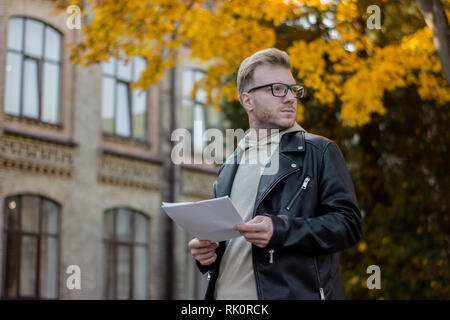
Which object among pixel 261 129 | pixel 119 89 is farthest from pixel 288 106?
pixel 119 89

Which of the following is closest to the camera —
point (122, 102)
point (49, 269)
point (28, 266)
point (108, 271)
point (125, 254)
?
point (28, 266)

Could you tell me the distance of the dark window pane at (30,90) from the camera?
17.7 meters

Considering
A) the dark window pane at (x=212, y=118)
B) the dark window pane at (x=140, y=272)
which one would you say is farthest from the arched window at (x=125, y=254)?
the dark window pane at (x=212, y=118)

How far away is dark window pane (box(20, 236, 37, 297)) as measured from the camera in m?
17.1

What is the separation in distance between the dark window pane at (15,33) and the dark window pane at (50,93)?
893 mm

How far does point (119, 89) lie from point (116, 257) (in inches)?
168

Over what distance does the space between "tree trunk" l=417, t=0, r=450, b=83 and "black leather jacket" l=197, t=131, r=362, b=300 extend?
3.77m

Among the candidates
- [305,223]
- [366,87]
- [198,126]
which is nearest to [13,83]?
[198,126]

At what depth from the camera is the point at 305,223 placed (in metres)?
3.58

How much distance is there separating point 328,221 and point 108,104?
55.4ft

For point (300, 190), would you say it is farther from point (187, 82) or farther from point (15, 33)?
point (187, 82)

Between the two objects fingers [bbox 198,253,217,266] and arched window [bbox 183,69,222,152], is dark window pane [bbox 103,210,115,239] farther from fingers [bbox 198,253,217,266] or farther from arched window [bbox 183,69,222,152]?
fingers [bbox 198,253,217,266]

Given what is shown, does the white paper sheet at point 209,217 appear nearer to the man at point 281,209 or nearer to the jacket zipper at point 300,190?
the man at point 281,209

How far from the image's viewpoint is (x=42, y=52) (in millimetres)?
18156
